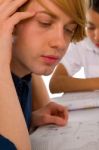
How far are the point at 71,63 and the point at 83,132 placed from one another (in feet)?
2.87

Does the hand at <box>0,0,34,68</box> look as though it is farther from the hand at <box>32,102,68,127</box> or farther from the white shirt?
the white shirt

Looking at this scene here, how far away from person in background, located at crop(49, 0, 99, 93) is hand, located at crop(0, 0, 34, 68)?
49 centimetres

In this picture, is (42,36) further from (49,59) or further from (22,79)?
(22,79)

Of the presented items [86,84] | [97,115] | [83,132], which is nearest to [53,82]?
[86,84]

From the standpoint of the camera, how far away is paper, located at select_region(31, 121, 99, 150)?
0.69 metres

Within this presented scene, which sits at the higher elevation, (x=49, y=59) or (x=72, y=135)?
(x=49, y=59)

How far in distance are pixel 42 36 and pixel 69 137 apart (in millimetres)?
264

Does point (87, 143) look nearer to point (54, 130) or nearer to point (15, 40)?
point (54, 130)

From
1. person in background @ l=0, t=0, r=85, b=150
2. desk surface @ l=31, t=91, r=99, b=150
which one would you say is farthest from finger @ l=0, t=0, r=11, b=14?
desk surface @ l=31, t=91, r=99, b=150

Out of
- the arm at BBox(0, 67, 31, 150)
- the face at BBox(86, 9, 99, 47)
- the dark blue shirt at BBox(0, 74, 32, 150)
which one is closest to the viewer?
the arm at BBox(0, 67, 31, 150)

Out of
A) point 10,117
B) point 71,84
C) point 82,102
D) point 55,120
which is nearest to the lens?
A: point 10,117

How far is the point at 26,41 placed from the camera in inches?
29.6

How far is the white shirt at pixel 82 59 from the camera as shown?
161 cm

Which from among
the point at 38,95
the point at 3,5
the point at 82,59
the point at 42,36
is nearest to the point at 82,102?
the point at 38,95
